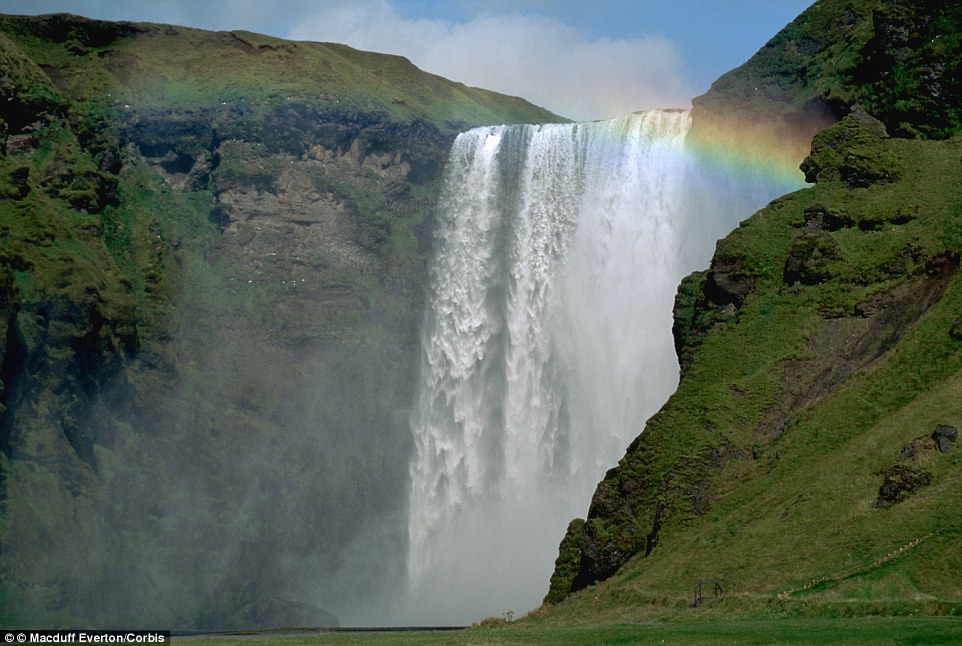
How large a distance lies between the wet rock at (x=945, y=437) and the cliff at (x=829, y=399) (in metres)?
0.05

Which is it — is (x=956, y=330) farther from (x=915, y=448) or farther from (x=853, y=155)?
(x=853, y=155)

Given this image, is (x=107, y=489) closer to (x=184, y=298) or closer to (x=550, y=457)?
(x=184, y=298)

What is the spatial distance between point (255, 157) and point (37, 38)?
2484cm

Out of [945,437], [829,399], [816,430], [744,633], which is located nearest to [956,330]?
[829,399]

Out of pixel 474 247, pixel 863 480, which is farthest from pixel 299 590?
pixel 863 480

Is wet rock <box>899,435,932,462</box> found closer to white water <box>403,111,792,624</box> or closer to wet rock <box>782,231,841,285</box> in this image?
wet rock <box>782,231,841,285</box>

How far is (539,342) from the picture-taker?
328ft

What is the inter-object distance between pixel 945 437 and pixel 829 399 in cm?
945

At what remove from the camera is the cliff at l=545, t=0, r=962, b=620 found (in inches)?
1737

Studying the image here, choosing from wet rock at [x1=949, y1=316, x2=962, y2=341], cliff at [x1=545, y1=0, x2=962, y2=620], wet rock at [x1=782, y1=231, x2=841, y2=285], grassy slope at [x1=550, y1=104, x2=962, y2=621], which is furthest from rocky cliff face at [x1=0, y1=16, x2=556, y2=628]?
wet rock at [x1=949, y1=316, x2=962, y2=341]

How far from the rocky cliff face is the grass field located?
5709cm

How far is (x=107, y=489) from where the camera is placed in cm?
10112

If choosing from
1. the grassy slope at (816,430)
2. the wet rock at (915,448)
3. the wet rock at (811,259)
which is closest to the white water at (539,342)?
the grassy slope at (816,430)

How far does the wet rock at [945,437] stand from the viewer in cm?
4628
